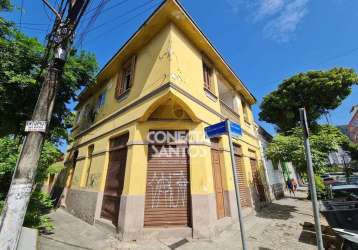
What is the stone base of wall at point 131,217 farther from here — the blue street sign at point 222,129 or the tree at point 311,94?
the tree at point 311,94

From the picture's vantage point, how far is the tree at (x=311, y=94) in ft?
52.5

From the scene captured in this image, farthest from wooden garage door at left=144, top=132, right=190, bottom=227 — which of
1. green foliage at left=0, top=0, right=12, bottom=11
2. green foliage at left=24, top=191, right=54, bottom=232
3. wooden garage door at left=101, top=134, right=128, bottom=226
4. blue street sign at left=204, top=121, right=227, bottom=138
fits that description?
green foliage at left=0, top=0, right=12, bottom=11

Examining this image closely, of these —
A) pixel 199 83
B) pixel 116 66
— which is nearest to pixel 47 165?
pixel 116 66

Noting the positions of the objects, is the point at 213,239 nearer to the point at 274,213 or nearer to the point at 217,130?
the point at 217,130

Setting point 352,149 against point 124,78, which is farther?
point 352,149

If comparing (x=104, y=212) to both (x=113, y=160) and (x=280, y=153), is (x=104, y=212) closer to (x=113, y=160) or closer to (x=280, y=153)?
(x=113, y=160)

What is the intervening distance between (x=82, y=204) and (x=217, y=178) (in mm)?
6428

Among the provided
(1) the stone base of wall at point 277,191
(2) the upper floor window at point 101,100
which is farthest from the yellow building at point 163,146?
(1) the stone base of wall at point 277,191

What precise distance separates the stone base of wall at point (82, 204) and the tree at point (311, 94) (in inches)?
699

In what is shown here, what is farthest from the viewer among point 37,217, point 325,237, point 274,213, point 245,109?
point 245,109

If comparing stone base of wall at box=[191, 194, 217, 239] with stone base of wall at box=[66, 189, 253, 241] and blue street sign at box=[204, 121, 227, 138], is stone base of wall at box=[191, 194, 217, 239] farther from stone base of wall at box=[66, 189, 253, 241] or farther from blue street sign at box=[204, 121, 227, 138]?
blue street sign at box=[204, 121, 227, 138]

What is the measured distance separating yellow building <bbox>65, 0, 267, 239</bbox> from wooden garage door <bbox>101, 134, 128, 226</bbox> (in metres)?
0.04

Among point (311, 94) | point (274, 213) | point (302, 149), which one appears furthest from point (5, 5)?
point (311, 94)

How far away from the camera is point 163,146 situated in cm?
664
